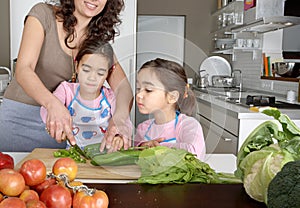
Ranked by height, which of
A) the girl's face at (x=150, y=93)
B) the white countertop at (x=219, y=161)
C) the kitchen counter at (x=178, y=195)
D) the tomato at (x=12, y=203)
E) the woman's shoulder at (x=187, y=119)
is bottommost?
the white countertop at (x=219, y=161)

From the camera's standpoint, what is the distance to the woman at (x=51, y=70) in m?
1.28

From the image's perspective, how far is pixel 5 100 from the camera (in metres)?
1.73

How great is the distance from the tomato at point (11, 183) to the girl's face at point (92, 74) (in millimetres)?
560

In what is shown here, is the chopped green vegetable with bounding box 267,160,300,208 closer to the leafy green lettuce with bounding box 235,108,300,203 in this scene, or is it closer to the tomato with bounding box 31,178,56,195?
the leafy green lettuce with bounding box 235,108,300,203

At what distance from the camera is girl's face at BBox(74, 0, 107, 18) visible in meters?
1.45

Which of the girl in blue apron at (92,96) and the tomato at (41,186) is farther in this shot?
the girl in blue apron at (92,96)

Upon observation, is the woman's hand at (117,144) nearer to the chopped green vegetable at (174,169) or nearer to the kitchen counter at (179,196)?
the chopped green vegetable at (174,169)

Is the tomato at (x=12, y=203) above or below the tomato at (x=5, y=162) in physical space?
above

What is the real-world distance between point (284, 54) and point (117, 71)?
1995 mm

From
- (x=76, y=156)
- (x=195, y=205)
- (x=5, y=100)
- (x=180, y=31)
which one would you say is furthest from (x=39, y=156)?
(x=180, y=31)

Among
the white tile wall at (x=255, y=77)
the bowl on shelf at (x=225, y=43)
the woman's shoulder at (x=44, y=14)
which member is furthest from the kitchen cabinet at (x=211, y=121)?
the bowl on shelf at (x=225, y=43)

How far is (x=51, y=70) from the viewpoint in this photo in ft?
5.30

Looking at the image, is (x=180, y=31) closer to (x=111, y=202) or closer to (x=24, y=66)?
(x=24, y=66)

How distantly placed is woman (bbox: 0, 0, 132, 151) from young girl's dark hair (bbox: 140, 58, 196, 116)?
6.2 inches
